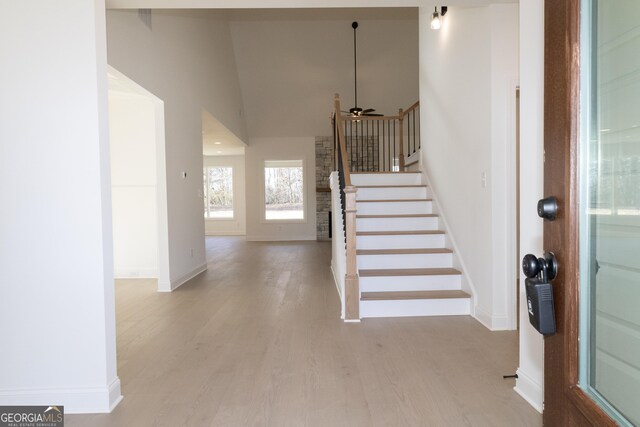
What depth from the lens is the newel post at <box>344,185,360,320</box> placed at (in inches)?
140

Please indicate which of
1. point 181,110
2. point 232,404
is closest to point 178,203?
point 181,110

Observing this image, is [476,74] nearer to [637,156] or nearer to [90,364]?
[637,156]

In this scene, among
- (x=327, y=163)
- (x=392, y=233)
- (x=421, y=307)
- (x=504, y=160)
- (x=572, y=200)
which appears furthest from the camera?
(x=327, y=163)

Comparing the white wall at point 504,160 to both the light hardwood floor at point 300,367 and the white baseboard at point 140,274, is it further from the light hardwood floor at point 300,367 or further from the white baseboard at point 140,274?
the white baseboard at point 140,274

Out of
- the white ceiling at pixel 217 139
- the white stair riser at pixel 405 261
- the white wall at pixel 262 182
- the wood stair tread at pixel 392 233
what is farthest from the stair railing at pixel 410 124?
the white ceiling at pixel 217 139

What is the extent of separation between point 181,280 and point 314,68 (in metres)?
6.44

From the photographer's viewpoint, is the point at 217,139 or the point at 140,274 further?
the point at 217,139

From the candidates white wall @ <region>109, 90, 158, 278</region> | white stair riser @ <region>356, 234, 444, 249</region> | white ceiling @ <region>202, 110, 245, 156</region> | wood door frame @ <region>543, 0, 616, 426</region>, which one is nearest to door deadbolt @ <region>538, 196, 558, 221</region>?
wood door frame @ <region>543, 0, 616, 426</region>

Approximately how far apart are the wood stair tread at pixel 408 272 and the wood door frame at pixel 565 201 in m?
2.94

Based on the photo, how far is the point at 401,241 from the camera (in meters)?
4.47

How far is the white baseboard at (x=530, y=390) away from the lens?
201 cm

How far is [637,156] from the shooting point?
2.88 feet

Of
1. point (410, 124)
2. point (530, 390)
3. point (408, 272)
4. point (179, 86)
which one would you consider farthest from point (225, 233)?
point (530, 390)

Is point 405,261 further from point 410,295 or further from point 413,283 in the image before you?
point 410,295
